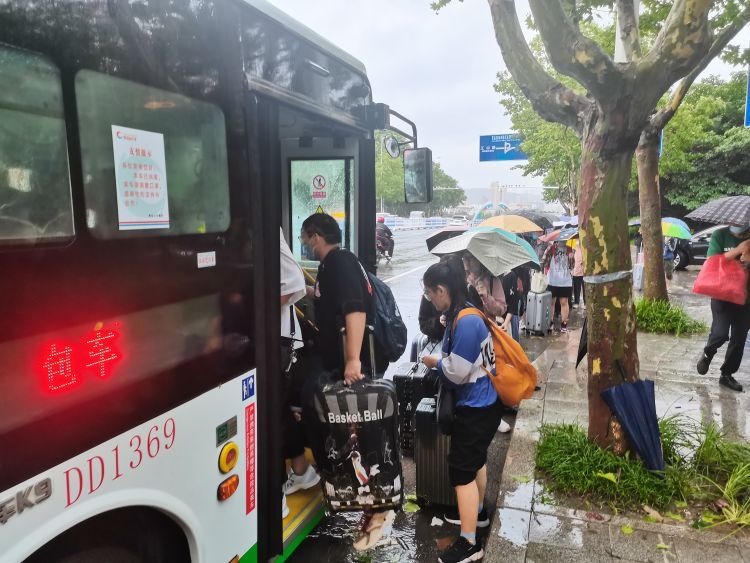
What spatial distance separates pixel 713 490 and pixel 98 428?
12.7 ft

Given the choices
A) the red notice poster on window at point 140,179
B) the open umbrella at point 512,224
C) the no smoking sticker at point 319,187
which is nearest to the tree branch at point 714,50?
the open umbrella at point 512,224

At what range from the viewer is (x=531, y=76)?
416 centimetres

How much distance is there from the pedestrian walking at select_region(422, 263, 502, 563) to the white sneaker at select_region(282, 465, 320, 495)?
96 cm

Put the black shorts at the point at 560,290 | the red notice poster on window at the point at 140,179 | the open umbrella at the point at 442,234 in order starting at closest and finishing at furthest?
the red notice poster on window at the point at 140,179 < the open umbrella at the point at 442,234 < the black shorts at the point at 560,290

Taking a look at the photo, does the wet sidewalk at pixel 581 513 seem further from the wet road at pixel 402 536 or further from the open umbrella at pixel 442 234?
the open umbrella at pixel 442 234

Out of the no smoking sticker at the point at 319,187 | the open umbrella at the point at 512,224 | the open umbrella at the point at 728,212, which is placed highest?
the no smoking sticker at the point at 319,187

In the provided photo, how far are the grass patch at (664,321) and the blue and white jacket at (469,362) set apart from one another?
6987mm

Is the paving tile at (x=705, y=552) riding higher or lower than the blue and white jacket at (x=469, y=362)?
lower

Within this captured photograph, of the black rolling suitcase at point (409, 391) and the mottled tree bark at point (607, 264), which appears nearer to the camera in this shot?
the mottled tree bark at point (607, 264)

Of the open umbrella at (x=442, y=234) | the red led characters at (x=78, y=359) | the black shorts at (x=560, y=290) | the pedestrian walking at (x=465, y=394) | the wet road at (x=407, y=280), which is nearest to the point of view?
the red led characters at (x=78, y=359)

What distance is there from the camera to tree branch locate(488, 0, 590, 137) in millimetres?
4094

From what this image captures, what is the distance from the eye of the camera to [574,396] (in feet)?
20.1

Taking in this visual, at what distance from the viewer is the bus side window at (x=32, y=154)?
1.51 m

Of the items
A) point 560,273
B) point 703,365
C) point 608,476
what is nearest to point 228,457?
point 608,476
